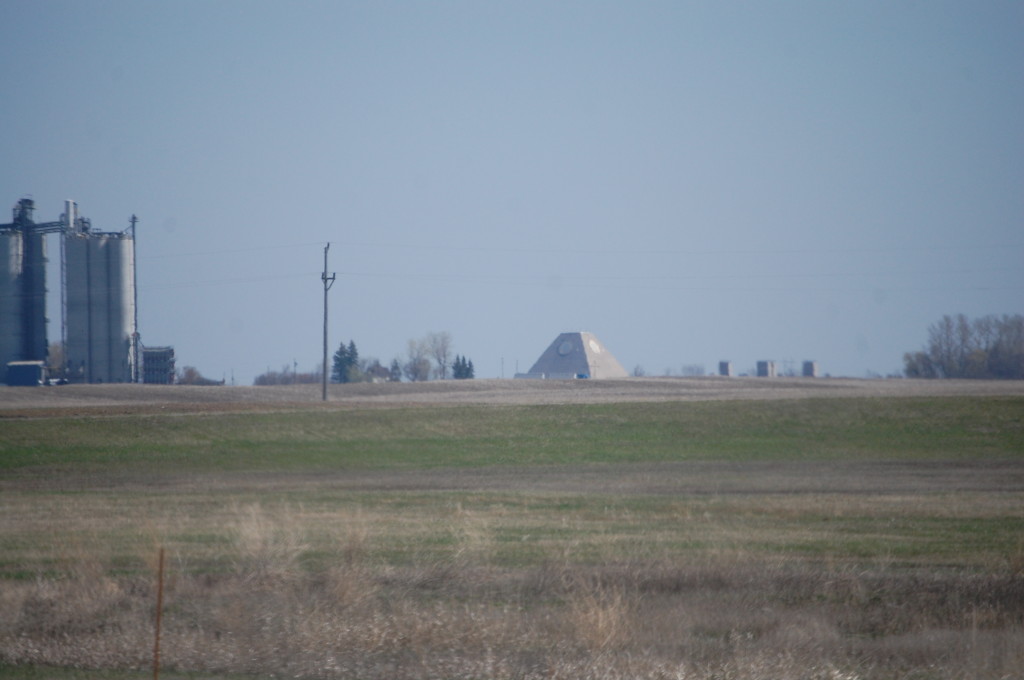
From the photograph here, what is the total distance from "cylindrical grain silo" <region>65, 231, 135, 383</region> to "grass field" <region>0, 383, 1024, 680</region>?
36.5 meters

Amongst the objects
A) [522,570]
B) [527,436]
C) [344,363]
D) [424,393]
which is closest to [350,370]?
[344,363]

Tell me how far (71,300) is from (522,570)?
6213cm

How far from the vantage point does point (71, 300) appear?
221ft

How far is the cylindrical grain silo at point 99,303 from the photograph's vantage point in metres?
67.4

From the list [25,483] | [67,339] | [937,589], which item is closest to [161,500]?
[25,483]

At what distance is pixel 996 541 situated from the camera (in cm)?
1562

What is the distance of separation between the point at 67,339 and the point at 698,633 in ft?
219

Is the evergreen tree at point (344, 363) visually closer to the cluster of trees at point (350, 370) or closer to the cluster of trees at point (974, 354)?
the cluster of trees at point (350, 370)

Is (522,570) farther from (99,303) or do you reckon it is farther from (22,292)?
(22,292)

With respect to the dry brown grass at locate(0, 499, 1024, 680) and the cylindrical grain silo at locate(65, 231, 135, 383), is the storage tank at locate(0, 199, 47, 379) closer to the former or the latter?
the cylindrical grain silo at locate(65, 231, 135, 383)

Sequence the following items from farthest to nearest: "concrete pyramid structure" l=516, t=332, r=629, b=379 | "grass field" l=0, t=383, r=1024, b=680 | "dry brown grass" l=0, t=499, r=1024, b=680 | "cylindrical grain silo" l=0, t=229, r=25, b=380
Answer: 1. "concrete pyramid structure" l=516, t=332, r=629, b=379
2. "cylindrical grain silo" l=0, t=229, r=25, b=380
3. "grass field" l=0, t=383, r=1024, b=680
4. "dry brown grass" l=0, t=499, r=1024, b=680

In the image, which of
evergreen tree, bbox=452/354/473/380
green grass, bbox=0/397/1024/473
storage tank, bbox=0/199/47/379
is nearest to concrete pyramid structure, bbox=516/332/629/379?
evergreen tree, bbox=452/354/473/380

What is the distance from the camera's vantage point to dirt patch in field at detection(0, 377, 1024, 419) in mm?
47916

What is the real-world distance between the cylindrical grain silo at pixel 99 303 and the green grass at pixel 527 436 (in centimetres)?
2925
